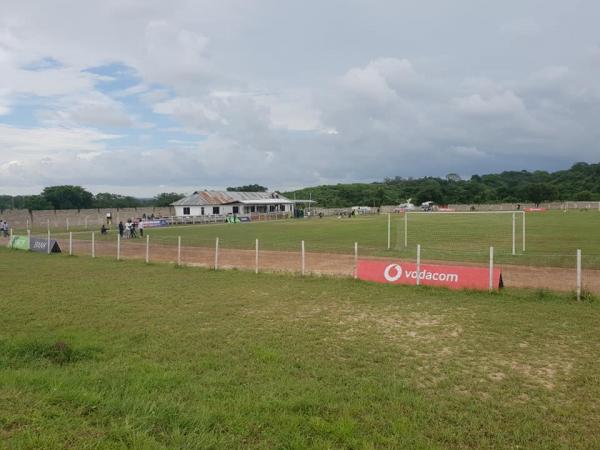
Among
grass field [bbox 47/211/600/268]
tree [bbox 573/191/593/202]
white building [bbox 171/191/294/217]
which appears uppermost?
tree [bbox 573/191/593/202]

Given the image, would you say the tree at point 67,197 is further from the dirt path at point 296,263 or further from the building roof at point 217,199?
the dirt path at point 296,263

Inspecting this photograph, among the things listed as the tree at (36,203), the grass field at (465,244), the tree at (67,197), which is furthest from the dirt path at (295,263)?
the tree at (67,197)

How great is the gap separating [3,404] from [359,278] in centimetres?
1102

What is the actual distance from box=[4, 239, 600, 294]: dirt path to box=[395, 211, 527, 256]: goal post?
198 inches

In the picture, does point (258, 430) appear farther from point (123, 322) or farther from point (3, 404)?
point (123, 322)

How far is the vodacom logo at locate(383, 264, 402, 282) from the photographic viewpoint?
13.7 meters

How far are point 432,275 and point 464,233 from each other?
20.9m

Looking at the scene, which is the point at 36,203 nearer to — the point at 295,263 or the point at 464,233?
the point at 464,233

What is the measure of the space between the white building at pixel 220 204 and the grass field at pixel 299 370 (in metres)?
57.3

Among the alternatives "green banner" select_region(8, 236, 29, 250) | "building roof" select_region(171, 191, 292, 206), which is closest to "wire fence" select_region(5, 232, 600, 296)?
"green banner" select_region(8, 236, 29, 250)

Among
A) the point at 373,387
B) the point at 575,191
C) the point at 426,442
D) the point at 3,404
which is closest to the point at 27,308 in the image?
the point at 3,404

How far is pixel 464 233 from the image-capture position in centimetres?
3259

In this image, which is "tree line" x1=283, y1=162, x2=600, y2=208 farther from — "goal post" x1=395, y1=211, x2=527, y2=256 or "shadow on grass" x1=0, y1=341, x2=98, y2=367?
"shadow on grass" x1=0, y1=341, x2=98, y2=367

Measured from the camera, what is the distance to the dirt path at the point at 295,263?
14.5 meters
